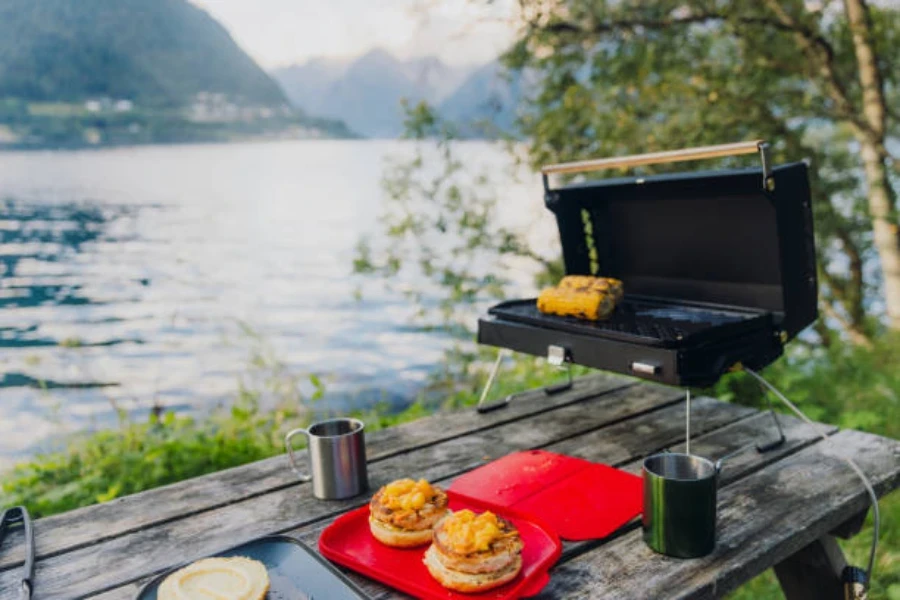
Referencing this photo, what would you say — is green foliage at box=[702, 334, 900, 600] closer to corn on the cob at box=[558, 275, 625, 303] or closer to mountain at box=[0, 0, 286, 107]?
corn on the cob at box=[558, 275, 625, 303]

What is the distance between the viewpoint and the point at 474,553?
1.35m

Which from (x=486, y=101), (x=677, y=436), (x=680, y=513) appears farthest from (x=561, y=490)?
(x=486, y=101)

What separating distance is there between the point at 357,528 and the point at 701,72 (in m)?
4.53

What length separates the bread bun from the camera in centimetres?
129

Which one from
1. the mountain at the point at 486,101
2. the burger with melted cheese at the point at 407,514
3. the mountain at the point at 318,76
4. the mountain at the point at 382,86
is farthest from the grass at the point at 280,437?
the mountain at the point at 318,76

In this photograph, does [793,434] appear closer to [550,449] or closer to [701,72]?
[550,449]

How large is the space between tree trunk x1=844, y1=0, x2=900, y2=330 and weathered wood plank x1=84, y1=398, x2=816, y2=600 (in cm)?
328

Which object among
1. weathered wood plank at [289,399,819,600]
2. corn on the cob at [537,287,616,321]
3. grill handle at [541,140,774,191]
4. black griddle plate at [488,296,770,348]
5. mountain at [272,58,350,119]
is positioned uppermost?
mountain at [272,58,350,119]

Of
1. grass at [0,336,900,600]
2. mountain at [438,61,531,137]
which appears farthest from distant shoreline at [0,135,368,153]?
grass at [0,336,900,600]

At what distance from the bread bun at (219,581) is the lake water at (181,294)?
393cm

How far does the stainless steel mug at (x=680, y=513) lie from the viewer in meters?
1.52

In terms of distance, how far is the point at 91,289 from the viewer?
38.3 ft

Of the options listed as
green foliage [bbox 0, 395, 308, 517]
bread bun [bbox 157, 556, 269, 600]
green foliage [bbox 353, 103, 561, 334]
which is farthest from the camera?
green foliage [bbox 353, 103, 561, 334]

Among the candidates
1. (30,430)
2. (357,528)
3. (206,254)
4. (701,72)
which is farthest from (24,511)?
(206,254)
